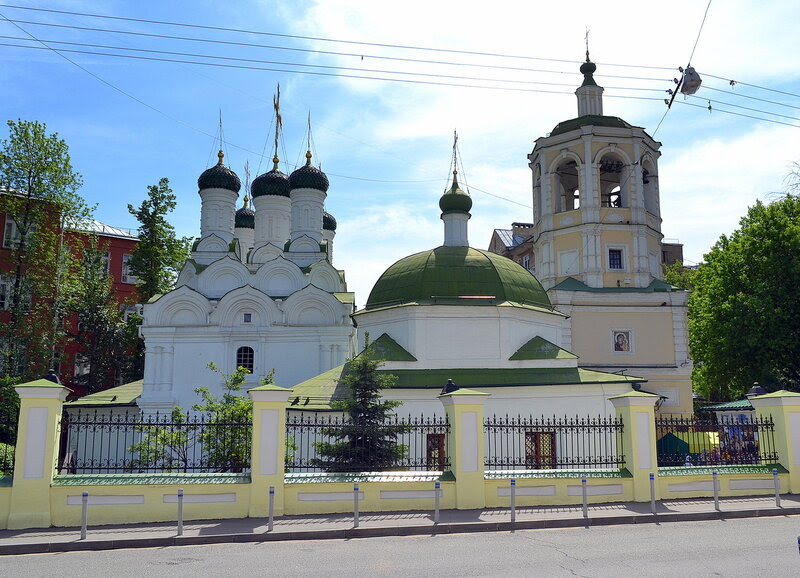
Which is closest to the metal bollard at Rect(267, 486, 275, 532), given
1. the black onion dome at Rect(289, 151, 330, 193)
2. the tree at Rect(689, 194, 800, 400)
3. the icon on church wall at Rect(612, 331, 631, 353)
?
the icon on church wall at Rect(612, 331, 631, 353)

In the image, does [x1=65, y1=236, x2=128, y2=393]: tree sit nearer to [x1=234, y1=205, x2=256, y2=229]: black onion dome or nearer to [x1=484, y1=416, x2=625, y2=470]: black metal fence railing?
[x1=234, y1=205, x2=256, y2=229]: black onion dome

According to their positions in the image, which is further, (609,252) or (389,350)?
(609,252)

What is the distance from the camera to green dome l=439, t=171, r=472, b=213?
23781 mm

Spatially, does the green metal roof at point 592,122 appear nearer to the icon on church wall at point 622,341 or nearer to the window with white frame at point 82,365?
the icon on church wall at point 622,341

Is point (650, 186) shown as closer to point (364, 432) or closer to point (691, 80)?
point (691, 80)

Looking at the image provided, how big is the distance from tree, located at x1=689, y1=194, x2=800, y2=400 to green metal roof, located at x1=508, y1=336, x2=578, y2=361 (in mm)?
9385

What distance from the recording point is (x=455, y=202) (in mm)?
23781

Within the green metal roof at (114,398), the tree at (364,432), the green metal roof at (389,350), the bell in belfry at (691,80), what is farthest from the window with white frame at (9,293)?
the bell in belfry at (691,80)

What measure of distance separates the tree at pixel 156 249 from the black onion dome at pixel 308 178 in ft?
26.5

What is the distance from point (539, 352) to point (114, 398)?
1688 cm

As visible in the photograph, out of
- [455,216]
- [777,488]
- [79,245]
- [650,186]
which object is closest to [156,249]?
[79,245]

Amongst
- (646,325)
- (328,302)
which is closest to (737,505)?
(646,325)

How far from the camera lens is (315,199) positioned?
32.1 meters

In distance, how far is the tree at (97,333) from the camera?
3438 cm
